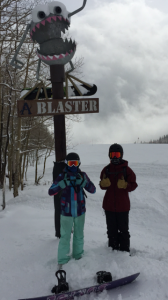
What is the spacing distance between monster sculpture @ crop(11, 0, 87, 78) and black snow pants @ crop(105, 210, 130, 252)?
8.72 ft

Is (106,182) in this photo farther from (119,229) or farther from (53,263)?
(53,263)

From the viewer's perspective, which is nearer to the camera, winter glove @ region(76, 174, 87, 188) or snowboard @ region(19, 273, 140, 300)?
snowboard @ region(19, 273, 140, 300)

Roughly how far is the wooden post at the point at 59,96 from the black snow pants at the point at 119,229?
Answer: 1301 mm

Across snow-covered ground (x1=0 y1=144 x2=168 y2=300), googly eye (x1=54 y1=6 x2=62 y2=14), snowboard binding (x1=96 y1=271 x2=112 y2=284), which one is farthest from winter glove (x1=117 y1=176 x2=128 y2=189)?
googly eye (x1=54 y1=6 x2=62 y2=14)

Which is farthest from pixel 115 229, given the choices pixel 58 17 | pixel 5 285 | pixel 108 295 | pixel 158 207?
pixel 158 207

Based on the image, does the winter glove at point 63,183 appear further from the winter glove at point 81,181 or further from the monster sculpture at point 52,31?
the monster sculpture at point 52,31

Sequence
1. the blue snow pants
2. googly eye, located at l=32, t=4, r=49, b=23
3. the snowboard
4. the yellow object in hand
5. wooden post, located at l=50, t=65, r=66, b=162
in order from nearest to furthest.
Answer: the snowboard
the blue snow pants
the yellow object in hand
googly eye, located at l=32, t=4, r=49, b=23
wooden post, located at l=50, t=65, r=66, b=162

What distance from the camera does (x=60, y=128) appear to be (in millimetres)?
3627

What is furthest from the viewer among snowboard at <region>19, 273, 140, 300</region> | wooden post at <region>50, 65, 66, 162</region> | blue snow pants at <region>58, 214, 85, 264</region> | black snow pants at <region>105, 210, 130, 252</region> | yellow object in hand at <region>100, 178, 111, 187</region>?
wooden post at <region>50, 65, 66, 162</region>

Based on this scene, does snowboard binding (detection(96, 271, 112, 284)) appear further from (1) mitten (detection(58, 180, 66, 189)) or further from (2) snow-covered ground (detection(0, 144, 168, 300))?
(1) mitten (detection(58, 180, 66, 189))

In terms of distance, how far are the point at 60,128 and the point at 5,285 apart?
94.1 inches

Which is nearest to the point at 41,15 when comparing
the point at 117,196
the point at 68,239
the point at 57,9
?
the point at 57,9

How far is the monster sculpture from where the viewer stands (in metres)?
3.32

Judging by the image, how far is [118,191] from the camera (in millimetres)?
3166
